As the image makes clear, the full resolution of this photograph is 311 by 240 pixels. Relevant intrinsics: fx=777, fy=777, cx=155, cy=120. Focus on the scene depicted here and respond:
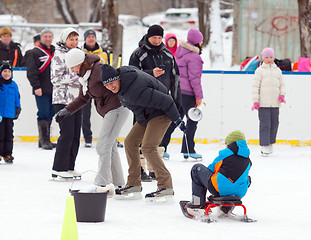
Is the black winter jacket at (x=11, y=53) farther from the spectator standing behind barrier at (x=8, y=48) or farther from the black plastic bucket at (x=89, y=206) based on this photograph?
the black plastic bucket at (x=89, y=206)

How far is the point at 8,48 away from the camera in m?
13.2

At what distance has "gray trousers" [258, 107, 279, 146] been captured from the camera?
12023mm

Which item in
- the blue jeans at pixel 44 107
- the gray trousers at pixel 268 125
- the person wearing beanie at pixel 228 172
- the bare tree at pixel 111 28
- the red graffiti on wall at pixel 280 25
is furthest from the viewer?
the red graffiti on wall at pixel 280 25

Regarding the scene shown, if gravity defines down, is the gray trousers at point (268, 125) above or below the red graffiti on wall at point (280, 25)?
below

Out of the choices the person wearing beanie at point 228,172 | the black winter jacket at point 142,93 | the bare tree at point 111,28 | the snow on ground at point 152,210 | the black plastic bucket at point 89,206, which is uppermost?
the bare tree at point 111,28

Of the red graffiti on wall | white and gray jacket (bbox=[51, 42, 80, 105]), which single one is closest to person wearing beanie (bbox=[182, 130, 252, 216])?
white and gray jacket (bbox=[51, 42, 80, 105])

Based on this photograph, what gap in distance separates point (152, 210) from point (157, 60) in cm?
201

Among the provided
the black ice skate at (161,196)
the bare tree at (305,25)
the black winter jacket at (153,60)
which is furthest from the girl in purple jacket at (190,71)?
the bare tree at (305,25)

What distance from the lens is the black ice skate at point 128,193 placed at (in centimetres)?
773

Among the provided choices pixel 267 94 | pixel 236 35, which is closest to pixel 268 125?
pixel 267 94

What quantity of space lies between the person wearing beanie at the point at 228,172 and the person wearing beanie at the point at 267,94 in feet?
17.6

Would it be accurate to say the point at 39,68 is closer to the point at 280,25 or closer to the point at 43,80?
the point at 43,80

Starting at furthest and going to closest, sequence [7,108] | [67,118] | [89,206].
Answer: [7,108], [67,118], [89,206]

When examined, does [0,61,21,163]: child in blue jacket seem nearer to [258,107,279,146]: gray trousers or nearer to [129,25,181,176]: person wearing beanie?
[129,25,181,176]: person wearing beanie
